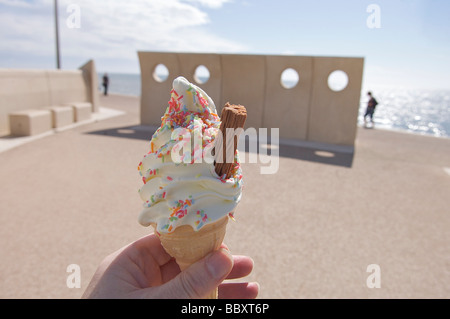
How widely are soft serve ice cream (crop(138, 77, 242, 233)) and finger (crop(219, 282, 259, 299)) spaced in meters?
0.81

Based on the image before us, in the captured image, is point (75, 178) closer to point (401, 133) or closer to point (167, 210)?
point (167, 210)

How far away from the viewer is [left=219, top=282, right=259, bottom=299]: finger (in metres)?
2.57

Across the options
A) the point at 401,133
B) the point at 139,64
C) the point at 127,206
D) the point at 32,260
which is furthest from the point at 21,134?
the point at 401,133

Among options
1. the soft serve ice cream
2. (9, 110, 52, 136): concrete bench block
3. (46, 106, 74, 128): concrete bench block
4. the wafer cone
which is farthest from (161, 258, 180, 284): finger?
(46, 106, 74, 128): concrete bench block

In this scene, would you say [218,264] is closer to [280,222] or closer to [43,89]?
[280,222]

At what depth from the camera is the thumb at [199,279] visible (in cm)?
187

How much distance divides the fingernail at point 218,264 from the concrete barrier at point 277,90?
10075 mm

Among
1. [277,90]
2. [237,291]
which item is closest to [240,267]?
[237,291]

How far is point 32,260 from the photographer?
4137 mm

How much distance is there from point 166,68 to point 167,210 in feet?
38.5

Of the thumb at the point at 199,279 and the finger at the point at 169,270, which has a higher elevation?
the thumb at the point at 199,279

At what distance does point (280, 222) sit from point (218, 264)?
347 cm

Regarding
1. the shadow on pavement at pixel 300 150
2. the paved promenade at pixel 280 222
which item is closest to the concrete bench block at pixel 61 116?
the shadow on pavement at pixel 300 150

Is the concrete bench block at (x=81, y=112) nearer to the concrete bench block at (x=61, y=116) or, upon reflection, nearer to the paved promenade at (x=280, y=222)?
the concrete bench block at (x=61, y=116)
